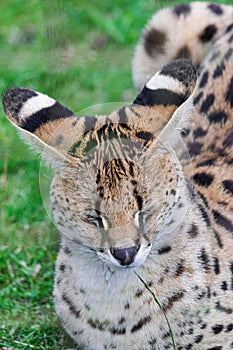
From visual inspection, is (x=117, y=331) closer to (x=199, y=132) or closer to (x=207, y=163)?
(x=207, y=163)

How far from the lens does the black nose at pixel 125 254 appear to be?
289 cm

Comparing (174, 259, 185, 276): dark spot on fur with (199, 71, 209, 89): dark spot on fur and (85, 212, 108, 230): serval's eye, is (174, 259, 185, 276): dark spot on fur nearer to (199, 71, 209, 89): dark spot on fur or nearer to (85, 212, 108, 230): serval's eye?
(85, 212, 108, 230): serval's eye

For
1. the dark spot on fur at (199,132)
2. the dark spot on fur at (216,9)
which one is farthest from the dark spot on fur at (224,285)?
the dark spot on fur at (216,9)

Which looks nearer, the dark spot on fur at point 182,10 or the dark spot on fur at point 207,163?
the dark spot on fur at point 207,163

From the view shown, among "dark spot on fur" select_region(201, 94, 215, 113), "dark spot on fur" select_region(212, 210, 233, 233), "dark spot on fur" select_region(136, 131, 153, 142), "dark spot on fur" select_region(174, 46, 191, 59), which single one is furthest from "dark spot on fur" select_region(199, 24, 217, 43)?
"dark spot on fur" select_region(136, 131, 153, 142)

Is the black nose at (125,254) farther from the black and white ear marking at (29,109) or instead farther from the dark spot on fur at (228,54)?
the dark spot on fur at (228,54)

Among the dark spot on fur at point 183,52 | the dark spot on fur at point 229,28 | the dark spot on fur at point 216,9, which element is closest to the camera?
the dark spot on fur at point 229,28

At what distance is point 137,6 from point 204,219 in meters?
3.18

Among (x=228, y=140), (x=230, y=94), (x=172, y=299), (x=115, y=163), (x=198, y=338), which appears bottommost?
(x=198, y=338)

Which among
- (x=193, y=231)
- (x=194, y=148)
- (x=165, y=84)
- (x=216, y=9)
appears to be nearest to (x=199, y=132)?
(x=194, y=148)

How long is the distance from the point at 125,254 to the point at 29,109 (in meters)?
0.62

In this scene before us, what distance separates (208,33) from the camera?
481 cm

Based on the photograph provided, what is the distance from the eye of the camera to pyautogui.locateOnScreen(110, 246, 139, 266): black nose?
2891mm

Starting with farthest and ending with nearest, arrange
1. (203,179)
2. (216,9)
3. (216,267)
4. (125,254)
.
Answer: (216,9), (203,179), (216,267), (125,254)
